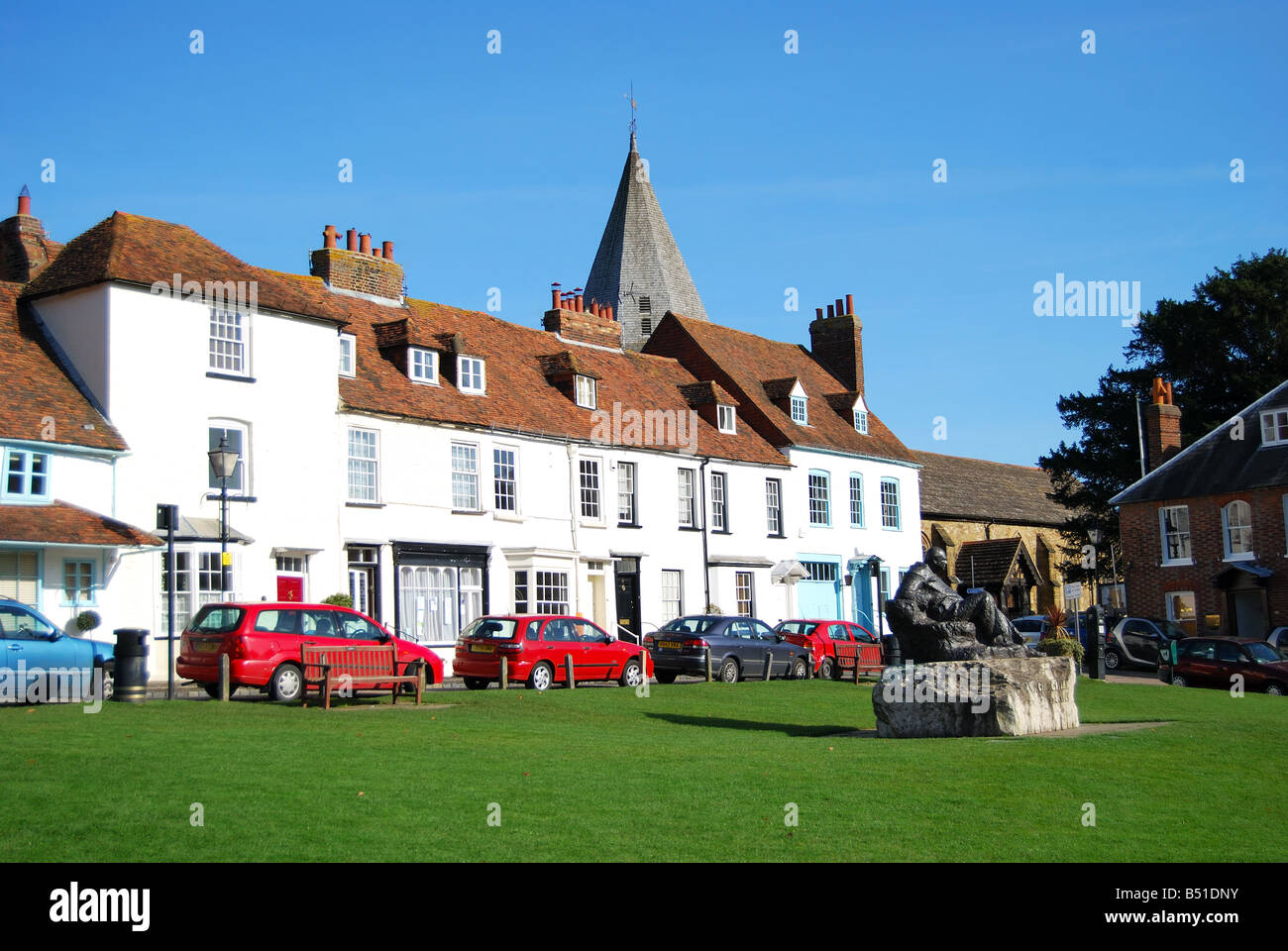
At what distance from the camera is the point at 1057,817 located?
35.1 ft

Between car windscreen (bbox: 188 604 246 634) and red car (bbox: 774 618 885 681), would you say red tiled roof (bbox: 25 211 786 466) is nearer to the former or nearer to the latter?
car windscreen (bbox: 188 604 246 634)

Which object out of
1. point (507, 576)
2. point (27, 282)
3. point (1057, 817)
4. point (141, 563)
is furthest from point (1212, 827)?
point (27, 282)

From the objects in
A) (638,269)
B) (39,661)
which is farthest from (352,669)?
(638,269)

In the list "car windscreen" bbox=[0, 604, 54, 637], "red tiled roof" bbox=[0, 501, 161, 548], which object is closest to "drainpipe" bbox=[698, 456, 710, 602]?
"red tiled roof" bbox=[0, 501, 161, 548]

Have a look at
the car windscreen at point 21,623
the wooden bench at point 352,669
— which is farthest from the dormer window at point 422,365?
the car windscreen at point 21,623

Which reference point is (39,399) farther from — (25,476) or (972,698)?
(972,698)

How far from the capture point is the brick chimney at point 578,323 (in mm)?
42656

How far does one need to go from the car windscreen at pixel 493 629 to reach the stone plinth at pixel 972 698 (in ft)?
32.6

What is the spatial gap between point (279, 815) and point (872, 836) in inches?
177

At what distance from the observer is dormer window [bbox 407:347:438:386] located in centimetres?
3303

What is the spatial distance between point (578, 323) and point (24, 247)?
57.7 ft
